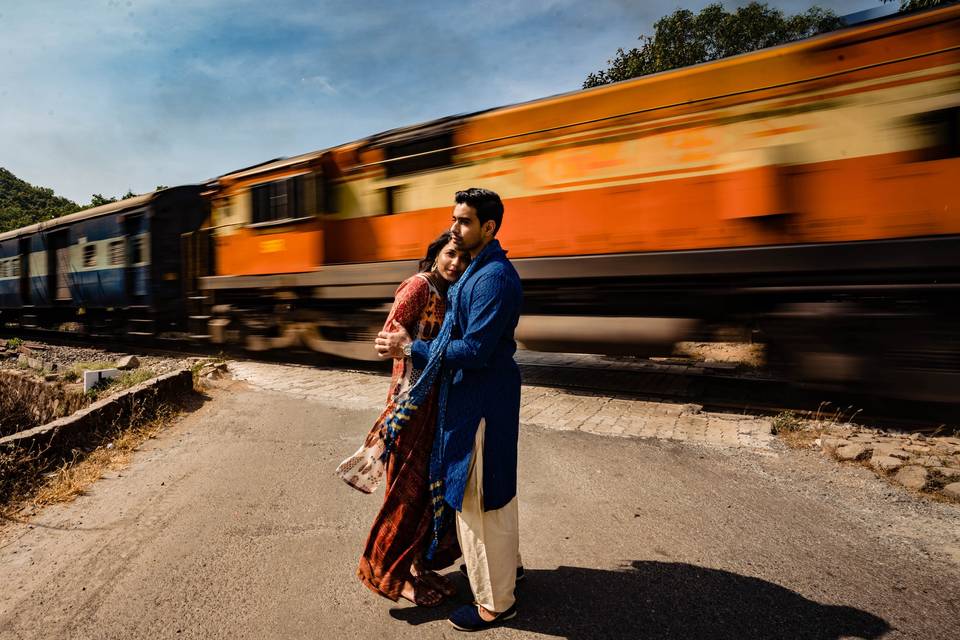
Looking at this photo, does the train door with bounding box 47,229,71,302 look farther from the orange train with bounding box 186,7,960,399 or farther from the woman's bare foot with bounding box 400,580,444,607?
the woman's bare foot with bounding box 400,580,444,607

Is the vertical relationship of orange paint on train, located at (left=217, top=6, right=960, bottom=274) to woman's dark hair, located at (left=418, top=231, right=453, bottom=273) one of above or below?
above

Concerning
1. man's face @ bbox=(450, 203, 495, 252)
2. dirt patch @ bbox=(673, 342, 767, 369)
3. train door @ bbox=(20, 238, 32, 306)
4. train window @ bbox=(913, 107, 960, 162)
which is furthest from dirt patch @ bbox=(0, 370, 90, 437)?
train window @ bbox=(913, 107, 960, 162)

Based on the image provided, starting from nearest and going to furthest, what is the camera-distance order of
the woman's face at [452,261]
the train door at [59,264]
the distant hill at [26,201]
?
the woman's face at [452,261] < the train door at [59,264] < the distant hill at [26,201]

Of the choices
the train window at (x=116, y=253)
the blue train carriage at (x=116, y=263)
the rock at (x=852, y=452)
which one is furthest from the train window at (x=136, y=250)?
the rock at (x=852, y=452)

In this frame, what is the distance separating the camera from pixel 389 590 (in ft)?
8.12

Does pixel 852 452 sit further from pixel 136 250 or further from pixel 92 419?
pixel 136 250

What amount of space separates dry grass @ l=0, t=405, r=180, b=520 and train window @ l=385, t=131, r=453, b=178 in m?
4.73

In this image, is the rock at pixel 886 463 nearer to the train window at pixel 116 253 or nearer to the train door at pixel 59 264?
the train window at pixel 116 253

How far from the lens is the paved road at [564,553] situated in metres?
2.44

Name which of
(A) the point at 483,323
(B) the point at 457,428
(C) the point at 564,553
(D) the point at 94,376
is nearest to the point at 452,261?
(A) the point at 483,323

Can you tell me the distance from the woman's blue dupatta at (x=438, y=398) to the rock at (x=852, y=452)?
3577mm

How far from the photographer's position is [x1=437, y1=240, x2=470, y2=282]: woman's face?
7.98 feet

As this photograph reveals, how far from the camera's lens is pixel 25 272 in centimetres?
1589

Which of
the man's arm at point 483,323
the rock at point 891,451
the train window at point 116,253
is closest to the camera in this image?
the man's arm at point 483,323
